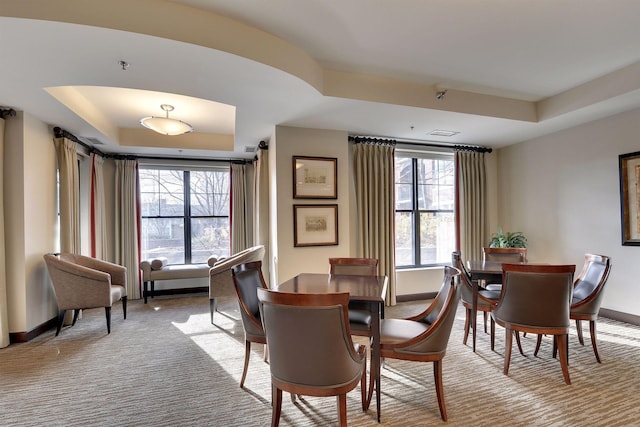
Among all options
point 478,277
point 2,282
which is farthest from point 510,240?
point 2,282

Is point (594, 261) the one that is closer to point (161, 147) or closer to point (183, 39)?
point (183, 39)

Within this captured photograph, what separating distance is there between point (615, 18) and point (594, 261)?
85.9 inches

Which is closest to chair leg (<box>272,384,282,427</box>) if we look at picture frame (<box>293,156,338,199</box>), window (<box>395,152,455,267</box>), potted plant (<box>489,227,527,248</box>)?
picture frame (<box>293,156,338,199</box>)

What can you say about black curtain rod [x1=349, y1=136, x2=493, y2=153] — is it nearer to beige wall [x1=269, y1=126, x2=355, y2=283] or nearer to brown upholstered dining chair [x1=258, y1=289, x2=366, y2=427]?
beige wall [x1=269, y1=126, x2=355, y2=283]

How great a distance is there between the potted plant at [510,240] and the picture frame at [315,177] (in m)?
2.89

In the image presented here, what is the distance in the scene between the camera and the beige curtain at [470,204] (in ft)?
17.8

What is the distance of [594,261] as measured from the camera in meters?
3.18

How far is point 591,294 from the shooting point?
2863 millimetres

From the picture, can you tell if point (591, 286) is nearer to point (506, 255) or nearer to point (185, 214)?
point (506, 255)

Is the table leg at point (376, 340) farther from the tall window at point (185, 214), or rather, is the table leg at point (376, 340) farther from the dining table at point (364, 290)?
the tall window at point (185, 214)

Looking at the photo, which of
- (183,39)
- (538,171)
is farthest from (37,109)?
(538,171)

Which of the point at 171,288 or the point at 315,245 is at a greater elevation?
the point at 315,245

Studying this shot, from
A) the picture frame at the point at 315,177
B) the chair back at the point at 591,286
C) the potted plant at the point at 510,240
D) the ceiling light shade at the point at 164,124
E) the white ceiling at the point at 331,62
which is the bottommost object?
the chair back at the point at 591,286

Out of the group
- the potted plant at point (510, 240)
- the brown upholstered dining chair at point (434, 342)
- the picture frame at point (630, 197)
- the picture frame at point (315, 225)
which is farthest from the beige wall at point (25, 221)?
the picture frame at point (630, 197)
